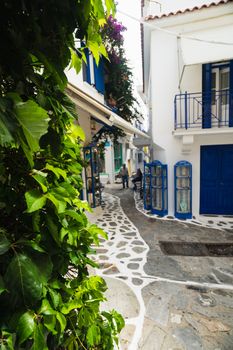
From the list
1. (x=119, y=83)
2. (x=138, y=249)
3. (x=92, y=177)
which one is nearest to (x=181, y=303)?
(x=138, y=249)

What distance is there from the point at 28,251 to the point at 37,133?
0.63 m

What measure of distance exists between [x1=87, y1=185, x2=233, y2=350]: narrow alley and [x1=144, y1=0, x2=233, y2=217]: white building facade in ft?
5.36

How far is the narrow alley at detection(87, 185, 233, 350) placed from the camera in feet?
10.1

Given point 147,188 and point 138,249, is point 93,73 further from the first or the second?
point 138,249

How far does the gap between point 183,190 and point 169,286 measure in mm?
4617

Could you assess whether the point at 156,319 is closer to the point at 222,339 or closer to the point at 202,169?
the point at 222,339

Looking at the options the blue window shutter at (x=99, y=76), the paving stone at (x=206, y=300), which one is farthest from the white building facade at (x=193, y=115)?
the paving stone at (x=206, y=300)

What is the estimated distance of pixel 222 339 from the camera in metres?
3.00

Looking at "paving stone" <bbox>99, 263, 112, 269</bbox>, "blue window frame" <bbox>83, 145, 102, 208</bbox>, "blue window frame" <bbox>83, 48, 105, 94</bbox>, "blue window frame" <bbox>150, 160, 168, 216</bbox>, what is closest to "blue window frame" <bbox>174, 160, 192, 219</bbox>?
"blue window frame" <bbox>150, 160, 168, 216</bbox>

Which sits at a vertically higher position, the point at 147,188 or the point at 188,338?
the point at 147,188

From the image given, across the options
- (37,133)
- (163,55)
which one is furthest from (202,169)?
(37,133)

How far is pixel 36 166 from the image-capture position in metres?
1.33

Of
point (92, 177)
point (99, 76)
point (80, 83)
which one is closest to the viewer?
point (80, 83)

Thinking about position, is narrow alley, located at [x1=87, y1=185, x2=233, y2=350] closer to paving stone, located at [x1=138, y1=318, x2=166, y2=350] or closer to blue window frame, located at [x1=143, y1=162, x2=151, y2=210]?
paving stone, located at [x1=138, y1=318, x2=166, y2=350]
